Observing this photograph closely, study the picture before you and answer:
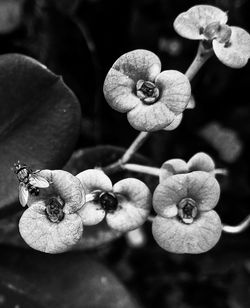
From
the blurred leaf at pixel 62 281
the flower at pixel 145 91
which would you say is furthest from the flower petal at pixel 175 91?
the blurred leaf at pixel 62 281

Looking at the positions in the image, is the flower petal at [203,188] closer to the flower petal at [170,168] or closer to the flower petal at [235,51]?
the flower petal at [170,168]

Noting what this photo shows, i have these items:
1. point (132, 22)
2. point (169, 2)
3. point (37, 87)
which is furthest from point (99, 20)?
point (37, 87)

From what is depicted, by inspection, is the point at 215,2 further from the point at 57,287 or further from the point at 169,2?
the point at 57,287

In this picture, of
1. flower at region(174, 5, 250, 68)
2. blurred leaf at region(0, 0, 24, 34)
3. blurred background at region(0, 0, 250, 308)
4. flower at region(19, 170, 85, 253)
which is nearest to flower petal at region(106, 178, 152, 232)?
flower at region(19, 170, 85, 253)

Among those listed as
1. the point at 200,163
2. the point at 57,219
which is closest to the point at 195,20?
the point at 200,163

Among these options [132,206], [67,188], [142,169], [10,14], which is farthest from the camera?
[10,14]

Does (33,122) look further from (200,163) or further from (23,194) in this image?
(200,163)

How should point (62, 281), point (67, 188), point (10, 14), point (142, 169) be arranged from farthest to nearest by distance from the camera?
point (10, 14) < point (62, 281) < point (142, 169) < point (67, 188)
